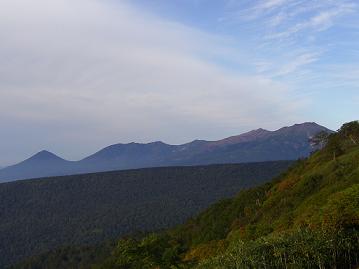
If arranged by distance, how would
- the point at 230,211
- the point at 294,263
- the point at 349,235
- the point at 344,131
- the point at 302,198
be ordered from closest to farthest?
the point at 294,263, the point at 349,235, the point at 302,198, the point at 344,131, the point at 230,211

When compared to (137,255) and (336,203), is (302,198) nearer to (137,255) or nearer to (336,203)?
(336,203)

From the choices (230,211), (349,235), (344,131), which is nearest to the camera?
(349,235)

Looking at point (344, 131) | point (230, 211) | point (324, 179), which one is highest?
point (344, 131)

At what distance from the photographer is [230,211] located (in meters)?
148

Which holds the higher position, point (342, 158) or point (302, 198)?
point (342, 158)

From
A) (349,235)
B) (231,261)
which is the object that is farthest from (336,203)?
(231,261)

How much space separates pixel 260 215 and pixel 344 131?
4422cm

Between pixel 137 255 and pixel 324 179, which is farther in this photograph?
pixel 324 179

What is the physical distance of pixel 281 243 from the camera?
48.9 meters

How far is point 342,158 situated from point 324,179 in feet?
31.5

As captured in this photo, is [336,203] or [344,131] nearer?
[336,203]

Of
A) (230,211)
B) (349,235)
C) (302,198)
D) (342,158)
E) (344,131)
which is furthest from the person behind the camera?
(230,211)

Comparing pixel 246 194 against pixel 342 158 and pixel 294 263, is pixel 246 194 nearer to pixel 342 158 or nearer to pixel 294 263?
pixel 342 158

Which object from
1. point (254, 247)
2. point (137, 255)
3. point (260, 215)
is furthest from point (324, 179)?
point (137, 255)
